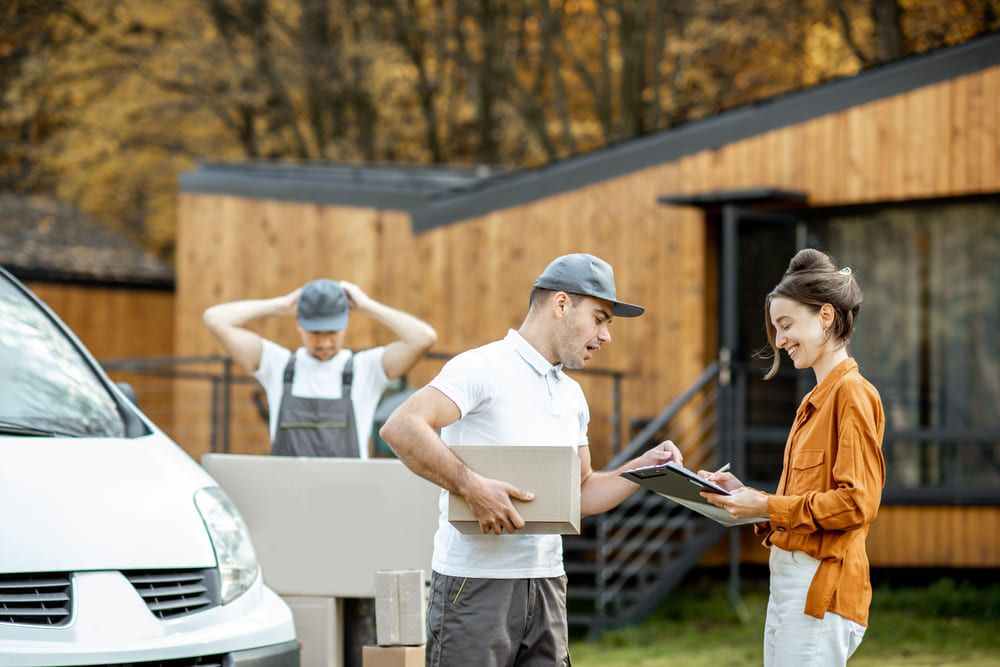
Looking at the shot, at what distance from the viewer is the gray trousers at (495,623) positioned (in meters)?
4.04

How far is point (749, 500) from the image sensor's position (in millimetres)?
3873

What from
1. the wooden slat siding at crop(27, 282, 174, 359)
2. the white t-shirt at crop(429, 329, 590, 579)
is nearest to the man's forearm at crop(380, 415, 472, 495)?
the white t-shirt at crop(429, 329, 590, 579)

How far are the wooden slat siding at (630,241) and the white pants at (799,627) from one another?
28.5ft

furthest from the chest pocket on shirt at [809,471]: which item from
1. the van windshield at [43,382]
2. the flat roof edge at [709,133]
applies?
the flat roof edge at [709,133]

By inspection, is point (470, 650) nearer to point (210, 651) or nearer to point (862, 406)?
point (210, 651)

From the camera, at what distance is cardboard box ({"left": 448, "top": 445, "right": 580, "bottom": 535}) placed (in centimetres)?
398

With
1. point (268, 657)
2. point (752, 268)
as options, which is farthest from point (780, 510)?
point (752, 268)

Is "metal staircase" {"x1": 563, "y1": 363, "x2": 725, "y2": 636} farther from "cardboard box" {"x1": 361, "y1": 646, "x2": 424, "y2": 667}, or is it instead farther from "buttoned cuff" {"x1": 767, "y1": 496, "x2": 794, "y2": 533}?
"buttoned cuff" {"x1": 767, "y1": 496, "x2": 794, "y2": 533}

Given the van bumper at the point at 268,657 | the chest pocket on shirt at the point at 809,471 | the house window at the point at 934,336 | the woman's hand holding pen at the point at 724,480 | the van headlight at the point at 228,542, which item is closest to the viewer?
the chest pocket on shirt at the point at 809,471

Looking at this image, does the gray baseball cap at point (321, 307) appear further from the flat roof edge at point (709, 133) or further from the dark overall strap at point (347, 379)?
the flat roof edge at point (709, 133)

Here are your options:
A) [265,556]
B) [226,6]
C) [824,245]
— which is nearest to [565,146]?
[226,6]

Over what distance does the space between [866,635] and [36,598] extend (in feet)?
24.8

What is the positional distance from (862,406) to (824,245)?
379 inches

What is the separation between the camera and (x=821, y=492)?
3.82 m
